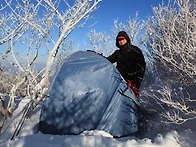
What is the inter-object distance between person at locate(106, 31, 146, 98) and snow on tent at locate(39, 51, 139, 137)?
0.69 m

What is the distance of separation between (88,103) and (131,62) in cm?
159

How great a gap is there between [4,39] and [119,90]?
12.0ft

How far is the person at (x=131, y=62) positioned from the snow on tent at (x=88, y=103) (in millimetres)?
690

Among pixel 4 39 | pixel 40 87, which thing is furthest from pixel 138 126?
pixel 4 39

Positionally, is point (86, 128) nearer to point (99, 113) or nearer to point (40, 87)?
point (99, 113)

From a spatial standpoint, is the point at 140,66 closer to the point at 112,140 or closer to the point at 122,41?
the point at 122,41

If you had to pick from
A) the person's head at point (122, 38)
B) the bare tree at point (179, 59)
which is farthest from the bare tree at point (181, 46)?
the person's head at point (122, 38)

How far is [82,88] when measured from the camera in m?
2.86

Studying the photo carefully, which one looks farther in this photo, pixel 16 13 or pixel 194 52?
pixel 16 13

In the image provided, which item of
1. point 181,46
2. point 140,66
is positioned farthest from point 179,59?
point 140,66

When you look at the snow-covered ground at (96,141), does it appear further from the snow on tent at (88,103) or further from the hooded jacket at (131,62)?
the hooded jacket at (131,62)

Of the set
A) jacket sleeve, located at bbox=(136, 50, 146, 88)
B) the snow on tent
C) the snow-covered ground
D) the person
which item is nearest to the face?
the person

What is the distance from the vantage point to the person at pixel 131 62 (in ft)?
11.9

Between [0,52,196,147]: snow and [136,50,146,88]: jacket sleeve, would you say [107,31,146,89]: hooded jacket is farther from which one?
[0,52,196,147]: snow
